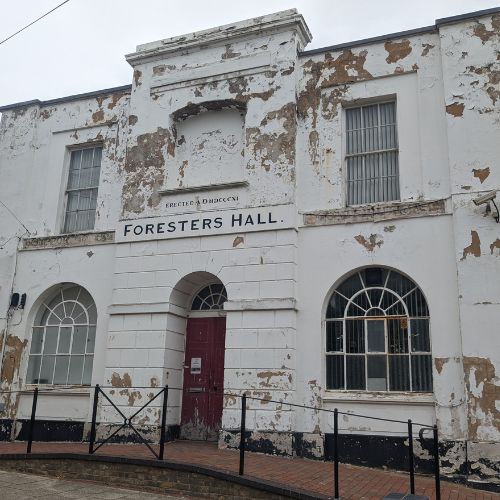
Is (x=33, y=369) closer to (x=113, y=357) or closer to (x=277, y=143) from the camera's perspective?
(x=113, y=357)

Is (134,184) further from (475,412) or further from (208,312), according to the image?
(475,412)

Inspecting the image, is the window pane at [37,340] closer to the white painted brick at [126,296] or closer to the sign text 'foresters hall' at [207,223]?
the white painted brick at [126,296]

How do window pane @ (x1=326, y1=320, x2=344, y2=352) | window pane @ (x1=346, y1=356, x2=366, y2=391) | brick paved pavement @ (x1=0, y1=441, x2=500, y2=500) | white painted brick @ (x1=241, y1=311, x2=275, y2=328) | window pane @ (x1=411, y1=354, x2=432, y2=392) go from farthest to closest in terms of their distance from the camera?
white painted brick @ (x1=241, y1=311, x2=275, y2=328) < window pane @ (x1=326, y1=320, x2=344, y2=352) < window pane @ (x1=346, y1=356, x2=366, y2=391) < window pane @ (x1=411, y1=354, x2=432, y2=392) < brick paved pavement @ (x1=0, y1=441, x2=500, y2=500)

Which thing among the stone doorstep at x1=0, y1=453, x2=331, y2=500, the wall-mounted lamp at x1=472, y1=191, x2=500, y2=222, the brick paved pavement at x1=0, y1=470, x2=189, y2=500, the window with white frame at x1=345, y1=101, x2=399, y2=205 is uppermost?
the window with white frame at x1=345, y1=101, x2=399, y2=205

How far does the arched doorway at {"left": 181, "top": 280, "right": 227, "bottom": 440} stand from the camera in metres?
11.6

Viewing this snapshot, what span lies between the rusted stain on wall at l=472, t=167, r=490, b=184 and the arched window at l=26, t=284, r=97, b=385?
8.21 m

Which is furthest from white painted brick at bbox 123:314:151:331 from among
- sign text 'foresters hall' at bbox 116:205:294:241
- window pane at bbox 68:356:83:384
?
sign text 'foresters hall' at bbox 116:205:294:241

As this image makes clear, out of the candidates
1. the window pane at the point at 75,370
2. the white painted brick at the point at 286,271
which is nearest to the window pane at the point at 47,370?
the window pane at the point at 75,370

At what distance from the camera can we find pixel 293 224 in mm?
11141

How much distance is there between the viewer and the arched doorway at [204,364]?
457 inches

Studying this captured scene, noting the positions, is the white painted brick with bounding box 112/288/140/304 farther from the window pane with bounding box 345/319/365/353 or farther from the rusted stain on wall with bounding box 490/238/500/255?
the rusted stain on wall with bounding box 490/238/500/255

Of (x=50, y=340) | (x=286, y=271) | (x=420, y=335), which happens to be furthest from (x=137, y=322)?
(x=420, y=335)

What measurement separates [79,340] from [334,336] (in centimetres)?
568

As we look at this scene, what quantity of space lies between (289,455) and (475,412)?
3.16 m
